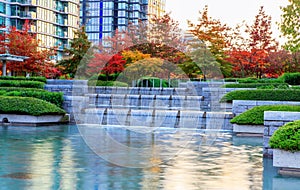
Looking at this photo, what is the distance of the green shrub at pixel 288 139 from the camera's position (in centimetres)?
957

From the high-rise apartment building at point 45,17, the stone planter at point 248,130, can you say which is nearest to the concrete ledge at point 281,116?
the stone planter at point 248,130

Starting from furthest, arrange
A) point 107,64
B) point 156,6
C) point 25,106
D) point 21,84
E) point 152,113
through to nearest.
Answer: point 156,6, point 107,64, point 21,84, point 152,113, point 25,106

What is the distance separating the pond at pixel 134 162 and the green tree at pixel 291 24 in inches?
819

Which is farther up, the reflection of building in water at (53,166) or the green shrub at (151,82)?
the green shrub at (151,82)

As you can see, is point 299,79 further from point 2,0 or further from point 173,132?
point 2,0

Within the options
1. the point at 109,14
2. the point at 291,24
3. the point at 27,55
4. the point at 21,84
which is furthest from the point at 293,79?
the point at 109,14

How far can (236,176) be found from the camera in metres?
9.46

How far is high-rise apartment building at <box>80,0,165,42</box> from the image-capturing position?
123 metres

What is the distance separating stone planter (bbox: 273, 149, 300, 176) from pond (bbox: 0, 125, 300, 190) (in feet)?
0.75

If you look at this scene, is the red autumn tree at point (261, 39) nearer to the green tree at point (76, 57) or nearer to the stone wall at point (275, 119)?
the green tree at point (76, 57)

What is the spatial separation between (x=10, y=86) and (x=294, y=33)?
20207mm

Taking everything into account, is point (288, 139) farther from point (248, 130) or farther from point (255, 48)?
point (255, 48)

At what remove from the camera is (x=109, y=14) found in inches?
4882

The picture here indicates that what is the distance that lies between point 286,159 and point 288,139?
39cm
